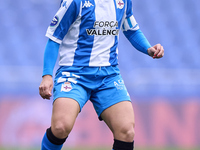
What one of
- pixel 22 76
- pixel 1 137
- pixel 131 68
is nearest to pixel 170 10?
pixel 131 68

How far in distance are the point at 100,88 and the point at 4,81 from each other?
11.5ft

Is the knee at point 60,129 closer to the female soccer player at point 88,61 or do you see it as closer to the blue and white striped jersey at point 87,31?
the female soccer player at point 88,61

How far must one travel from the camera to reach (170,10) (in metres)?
8.45

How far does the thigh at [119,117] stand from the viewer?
2723 mm

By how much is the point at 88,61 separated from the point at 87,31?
215 millimetres

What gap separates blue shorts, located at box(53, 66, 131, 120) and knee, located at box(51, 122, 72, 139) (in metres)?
0.22

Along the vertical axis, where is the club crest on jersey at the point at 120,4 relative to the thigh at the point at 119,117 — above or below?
above

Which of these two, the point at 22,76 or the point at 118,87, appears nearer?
the point at 118,87

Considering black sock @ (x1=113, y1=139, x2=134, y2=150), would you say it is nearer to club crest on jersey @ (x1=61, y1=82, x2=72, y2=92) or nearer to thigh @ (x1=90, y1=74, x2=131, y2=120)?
thigh @ (x1=90, y1=74, x2=131, y2=120)

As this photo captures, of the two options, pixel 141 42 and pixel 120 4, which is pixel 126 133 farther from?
pixel 120 4

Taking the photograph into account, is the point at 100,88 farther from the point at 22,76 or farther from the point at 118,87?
the point at 22,76

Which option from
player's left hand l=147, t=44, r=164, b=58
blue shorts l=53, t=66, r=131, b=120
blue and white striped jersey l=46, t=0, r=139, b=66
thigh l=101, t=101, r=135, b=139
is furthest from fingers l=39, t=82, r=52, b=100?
player's left hand l=147, t=44, r=164, b=58

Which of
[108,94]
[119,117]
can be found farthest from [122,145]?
[108,94]

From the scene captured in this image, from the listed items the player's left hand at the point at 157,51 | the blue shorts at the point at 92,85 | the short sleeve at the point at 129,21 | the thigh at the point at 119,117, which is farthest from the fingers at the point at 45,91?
the short sleeve at the point at 129,21
